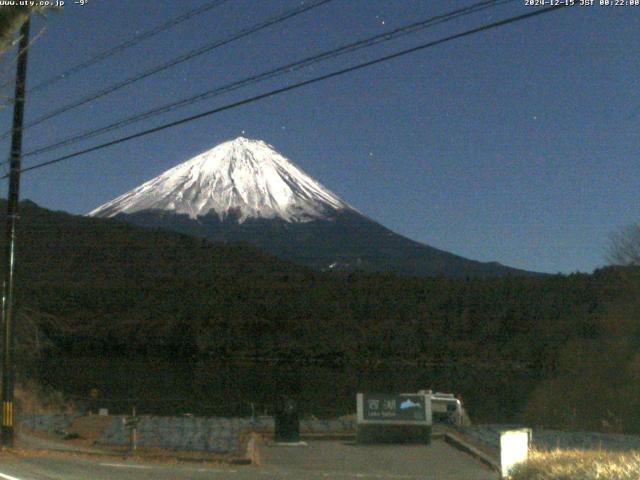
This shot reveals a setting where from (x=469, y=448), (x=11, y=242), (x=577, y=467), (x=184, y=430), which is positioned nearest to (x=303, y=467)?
(x=469, y=448)

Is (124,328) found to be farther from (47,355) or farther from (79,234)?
(79,234)

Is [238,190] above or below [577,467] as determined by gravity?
above

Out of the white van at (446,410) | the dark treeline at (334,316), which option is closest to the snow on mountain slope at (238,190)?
the dark treeline at (334,316)

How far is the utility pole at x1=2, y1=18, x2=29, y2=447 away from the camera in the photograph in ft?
58.9

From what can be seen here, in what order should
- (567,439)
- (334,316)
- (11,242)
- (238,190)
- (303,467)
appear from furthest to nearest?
(238,190), (334,316), (567,439), (11,242), (303,467)

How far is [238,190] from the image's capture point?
14588 cm

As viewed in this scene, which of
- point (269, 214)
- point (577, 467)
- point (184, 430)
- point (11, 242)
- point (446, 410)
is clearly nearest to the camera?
point (577, 467)

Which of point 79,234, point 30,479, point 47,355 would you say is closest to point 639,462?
point 30,479

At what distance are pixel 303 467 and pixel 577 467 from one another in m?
9.72

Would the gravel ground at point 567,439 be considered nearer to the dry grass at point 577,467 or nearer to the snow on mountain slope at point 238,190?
the dry grass at point 577,467

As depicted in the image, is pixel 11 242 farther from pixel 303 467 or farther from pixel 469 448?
pixel 469 448

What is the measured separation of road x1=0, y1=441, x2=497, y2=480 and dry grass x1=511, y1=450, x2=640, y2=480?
18.8 feet

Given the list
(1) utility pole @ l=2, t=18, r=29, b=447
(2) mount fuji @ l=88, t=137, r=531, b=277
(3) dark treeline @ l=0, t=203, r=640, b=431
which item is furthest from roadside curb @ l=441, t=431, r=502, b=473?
(2) mount fuji @ l=88, t=137, r=531, b=277

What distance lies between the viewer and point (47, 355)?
5194 cm
